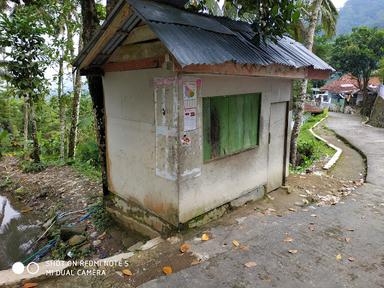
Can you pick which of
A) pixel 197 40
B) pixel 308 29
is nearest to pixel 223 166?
pixel 197 40

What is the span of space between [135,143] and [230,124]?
1.83 metres

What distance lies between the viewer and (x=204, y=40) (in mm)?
4316

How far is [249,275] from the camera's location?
3766 millimetres

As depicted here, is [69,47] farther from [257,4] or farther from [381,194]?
[381,194]

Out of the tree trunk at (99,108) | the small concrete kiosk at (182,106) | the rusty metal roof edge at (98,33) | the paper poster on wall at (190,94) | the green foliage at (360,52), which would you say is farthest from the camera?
the green foliage at (360,52)

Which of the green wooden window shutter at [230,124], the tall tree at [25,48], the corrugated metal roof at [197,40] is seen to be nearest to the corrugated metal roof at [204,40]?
the corrugated metal roof at [197,40]

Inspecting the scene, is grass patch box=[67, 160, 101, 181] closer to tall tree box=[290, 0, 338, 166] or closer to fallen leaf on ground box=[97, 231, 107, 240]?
fallen leaf on ground box=[97, 231, 107, 240]

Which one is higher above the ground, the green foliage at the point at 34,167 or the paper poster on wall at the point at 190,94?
the paper poster on wall at the point at 190,94

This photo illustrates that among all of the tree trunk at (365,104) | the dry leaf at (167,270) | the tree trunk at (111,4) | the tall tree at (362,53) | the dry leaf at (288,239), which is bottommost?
the dry leaf at (288,239)

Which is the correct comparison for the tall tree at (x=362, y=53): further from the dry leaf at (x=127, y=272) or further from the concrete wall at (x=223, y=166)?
the dry leaf at (x=127, y=272)

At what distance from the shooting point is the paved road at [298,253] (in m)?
3.67

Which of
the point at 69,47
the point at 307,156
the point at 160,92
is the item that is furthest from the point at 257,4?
the point at 307,156

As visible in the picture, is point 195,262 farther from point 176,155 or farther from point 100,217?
Result: point 100,217

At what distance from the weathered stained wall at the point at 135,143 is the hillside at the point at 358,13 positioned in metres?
106
